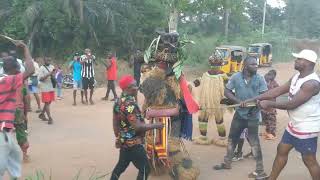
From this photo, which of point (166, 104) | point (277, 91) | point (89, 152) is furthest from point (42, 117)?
point (277, 91)

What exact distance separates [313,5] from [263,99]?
1516 inches

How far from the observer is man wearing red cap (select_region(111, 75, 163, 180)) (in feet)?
16.7

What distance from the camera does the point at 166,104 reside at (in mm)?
6176

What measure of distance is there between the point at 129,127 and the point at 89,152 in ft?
9.77

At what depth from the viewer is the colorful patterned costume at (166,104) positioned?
239 inches

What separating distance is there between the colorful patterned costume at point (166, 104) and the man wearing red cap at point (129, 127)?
73 cm

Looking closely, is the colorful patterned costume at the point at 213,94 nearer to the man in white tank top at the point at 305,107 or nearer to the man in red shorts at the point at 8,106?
the man in white tank top at the point at 305,107

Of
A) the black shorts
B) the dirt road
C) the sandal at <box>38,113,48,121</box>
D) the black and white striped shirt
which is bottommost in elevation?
the dirt road

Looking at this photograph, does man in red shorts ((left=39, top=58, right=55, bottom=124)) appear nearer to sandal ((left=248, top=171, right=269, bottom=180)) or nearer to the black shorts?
the black shorts

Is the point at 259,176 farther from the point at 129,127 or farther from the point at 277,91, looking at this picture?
the point at 129,127

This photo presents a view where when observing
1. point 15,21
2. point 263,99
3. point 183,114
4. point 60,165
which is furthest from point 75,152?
point 15,21

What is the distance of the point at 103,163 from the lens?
7.33 metres

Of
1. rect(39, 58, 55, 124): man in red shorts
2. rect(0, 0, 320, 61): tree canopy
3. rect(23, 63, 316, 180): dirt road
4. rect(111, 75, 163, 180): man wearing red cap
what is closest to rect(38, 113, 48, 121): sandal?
rect(23, 63, 316, 180): dirt road

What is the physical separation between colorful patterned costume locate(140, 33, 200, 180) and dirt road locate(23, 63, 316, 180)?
52cm
